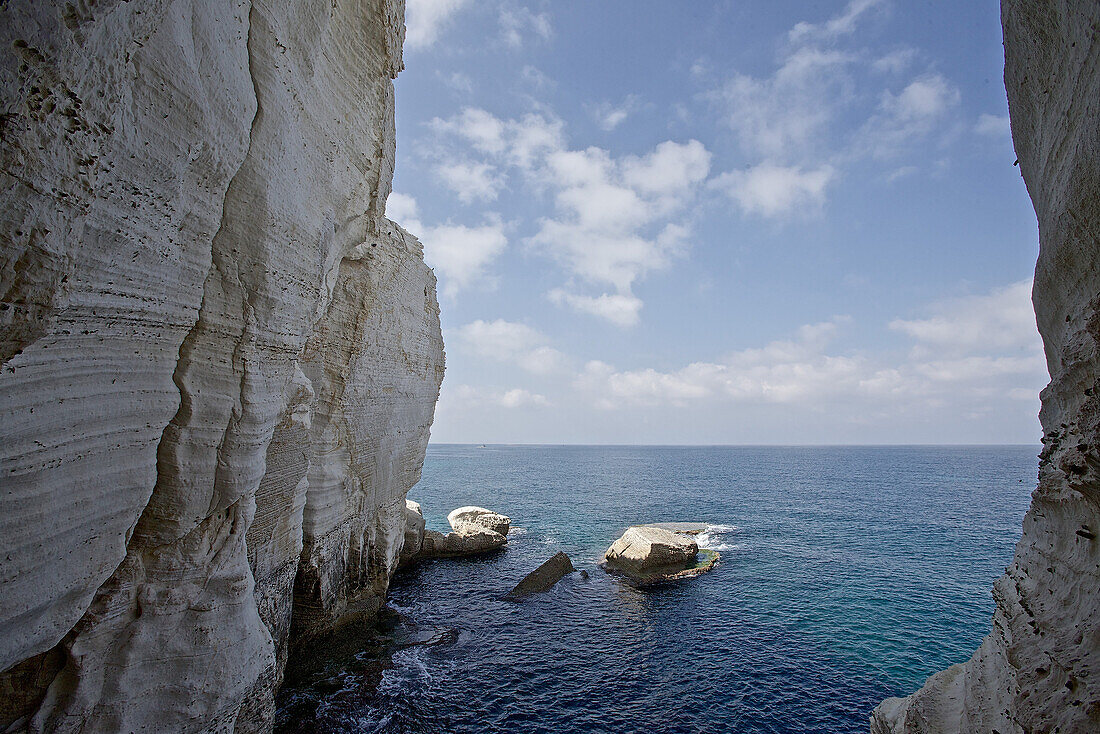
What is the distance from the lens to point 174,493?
7281mm

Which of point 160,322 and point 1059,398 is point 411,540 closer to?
point 160,322

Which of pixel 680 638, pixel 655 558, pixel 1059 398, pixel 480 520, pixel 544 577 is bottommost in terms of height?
pixel 680 638

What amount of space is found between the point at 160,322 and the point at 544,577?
19.5 m

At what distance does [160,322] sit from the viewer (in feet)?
21.7

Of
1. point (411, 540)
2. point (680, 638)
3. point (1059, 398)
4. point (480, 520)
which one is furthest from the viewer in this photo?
point (480, 520)

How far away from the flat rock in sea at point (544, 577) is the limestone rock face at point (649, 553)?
2607 mm

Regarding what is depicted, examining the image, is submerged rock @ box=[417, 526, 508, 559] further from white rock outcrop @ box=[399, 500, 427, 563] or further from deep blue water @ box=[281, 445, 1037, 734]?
deep blue water @ box=[281, 445, 1037, 734]

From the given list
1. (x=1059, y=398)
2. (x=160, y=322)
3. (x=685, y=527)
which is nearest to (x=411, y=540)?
(x=685, y=527)

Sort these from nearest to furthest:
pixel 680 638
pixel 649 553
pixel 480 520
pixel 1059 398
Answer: pixel 1059 398, pixel 680 638, pixel 649 553, pixel 480 520

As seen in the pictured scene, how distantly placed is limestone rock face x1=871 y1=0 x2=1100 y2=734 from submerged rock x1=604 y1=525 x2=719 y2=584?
17316 millimetres

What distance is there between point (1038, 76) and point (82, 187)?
36.3ft

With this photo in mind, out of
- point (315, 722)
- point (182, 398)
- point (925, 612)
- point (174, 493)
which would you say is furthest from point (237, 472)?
point (925, 612)

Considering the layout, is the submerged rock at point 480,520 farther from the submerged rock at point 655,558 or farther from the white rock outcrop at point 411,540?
the submerged rock at point 655,558

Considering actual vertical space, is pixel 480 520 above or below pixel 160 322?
below
